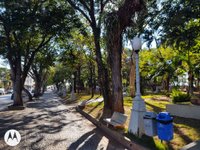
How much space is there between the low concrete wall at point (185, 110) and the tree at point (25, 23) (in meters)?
10.7

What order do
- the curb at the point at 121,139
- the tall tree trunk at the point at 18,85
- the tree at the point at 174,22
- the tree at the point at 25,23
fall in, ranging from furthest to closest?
the tall tree trunk at the point at 18,85
the tree at the point at 25,23
the tree at the point at 174,22
the curb at the point at 121,139

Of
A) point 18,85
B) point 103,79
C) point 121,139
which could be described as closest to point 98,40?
point 103,79

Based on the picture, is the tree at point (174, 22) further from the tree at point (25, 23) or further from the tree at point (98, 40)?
the tree at point (25, 23)

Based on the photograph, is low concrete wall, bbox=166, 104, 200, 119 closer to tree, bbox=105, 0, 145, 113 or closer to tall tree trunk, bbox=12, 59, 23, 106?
tree, bbox=105, 0, 145, 113

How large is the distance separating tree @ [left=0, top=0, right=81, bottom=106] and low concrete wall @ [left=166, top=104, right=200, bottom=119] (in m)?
10.7

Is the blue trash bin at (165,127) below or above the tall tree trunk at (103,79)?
below

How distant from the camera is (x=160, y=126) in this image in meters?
7.01

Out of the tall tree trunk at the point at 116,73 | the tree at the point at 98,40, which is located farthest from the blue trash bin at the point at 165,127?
the tree at the point at 98,40

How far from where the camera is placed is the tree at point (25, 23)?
17.9 m

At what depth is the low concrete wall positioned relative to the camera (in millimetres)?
11531

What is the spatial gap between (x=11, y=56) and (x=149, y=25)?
561 inches

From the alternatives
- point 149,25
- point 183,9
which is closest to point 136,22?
point 149,25

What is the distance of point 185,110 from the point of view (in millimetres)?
12086

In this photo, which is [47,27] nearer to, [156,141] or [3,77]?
[156,141]
